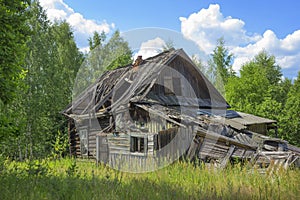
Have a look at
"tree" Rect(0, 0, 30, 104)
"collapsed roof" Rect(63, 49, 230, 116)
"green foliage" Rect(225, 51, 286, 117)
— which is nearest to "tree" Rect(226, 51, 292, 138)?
"green foliage" Rect(225, 51, 286, 117)

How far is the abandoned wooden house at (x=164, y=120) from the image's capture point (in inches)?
412

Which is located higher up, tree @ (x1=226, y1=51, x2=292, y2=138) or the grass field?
tree @ (x1=226, y1=51, x2=292, y2=138)

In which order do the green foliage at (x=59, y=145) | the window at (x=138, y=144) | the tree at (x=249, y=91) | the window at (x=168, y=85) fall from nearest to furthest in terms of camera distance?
the window at (x=138, y=144), the window at (x=168, y=85), the green foliage at (x=59, y=145), the tree at (x=249, y=91)

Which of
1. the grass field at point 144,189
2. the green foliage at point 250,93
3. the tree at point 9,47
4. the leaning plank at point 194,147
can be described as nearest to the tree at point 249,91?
the green foliage at point 250,93

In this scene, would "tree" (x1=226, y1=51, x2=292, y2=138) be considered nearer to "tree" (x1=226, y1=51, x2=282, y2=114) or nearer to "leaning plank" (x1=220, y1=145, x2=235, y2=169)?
"tree" (x1=226, y1=51, x2=282, y2=114)

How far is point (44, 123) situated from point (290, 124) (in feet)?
70.3

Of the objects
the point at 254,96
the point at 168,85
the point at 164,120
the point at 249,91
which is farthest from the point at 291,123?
the point at 164,120

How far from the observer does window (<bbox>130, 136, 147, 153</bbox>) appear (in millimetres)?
12641

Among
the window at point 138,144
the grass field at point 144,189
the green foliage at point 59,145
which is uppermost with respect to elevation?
the grass field at point 144,189

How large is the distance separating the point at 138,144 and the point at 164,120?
173 cm

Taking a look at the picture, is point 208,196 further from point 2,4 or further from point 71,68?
point 71,68

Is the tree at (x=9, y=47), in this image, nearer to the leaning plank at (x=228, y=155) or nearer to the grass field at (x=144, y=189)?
the grass field at (x=144, y=189)

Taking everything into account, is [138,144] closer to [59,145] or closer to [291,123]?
[59,145]

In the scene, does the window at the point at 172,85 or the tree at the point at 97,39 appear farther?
the tree at the point at 97,39
